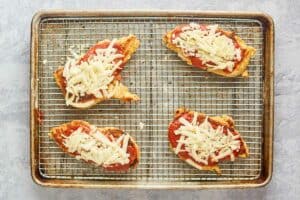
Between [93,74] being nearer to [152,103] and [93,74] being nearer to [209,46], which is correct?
[152,103]

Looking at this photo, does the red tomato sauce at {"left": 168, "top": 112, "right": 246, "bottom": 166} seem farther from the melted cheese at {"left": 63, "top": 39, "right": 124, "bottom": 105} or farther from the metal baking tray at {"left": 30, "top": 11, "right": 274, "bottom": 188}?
the melted cheese at {"left": 63, "top": 39, "right": 124, "bottom": 105}

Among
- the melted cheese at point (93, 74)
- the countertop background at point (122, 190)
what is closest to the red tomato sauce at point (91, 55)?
the melted cheese at point (93, 74)

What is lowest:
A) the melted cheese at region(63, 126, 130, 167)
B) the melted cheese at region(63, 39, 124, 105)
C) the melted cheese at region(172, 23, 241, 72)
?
the melted cheese at region(63, 126, 130, 167)

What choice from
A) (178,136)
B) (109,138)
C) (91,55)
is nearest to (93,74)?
(91,55)

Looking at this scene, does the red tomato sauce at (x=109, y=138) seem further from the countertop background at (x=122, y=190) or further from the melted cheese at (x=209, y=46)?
the melted cheese at (x=209, y=46)

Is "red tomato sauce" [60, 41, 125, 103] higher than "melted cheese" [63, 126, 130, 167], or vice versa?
"red tomato sauce" [60, 41, 125, 103]

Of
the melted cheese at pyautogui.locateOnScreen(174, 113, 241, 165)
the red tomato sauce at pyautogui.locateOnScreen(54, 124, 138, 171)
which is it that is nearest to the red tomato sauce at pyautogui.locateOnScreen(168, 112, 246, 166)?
the melted cheese at pyautogui.locateOnScreen(174, 113, 241, 165)

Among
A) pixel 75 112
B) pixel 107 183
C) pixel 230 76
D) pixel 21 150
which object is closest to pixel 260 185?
pixel 230 76

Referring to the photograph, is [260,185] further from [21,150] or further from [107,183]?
[21,150]
